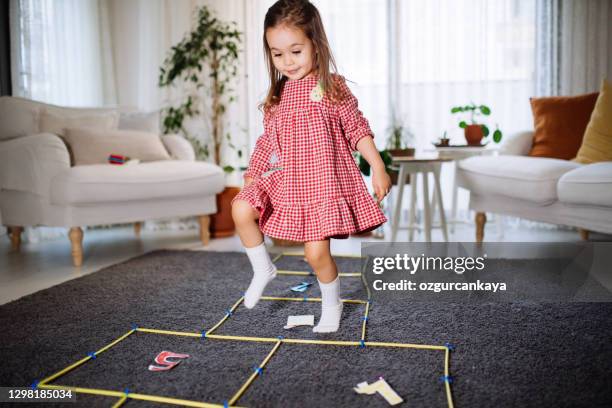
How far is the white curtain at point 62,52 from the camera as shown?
3.38 meters

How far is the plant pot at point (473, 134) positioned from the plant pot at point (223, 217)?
1.44 meters

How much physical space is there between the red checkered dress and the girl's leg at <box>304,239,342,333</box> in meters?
0.04

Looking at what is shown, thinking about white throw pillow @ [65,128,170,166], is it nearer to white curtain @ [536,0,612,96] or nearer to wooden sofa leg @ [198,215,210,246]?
wooden sofa leg @ [198,215,210,246]

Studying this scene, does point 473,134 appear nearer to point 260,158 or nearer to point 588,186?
point 588,186

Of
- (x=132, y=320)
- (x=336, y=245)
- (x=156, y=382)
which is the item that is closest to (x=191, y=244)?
(x=336, y=245)

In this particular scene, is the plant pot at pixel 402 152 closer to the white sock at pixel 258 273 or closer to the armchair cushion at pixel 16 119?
the white sock at pixel 258 273

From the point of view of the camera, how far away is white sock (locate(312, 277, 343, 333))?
1.56m

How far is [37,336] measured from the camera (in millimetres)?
1566

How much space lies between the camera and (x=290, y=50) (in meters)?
1.50

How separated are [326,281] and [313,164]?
0.36 meters

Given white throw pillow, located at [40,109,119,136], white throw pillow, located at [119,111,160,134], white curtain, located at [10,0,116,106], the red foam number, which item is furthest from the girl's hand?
white curtain, located at [10,0,116,106]

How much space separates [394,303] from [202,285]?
802 mm

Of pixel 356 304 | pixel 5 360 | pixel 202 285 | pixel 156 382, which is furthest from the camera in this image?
pixel 202 285

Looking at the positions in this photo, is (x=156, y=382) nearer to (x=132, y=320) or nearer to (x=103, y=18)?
(x=132, y=320)
